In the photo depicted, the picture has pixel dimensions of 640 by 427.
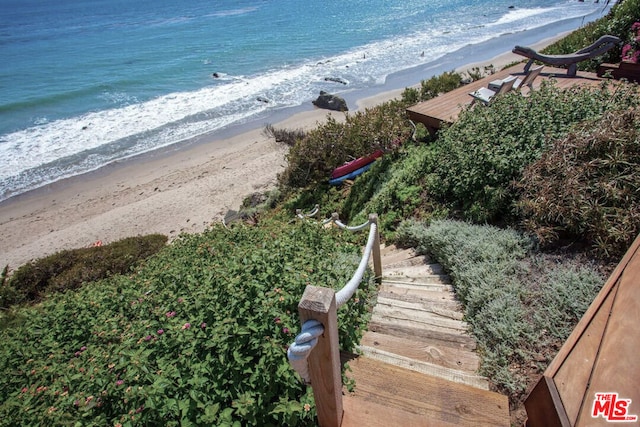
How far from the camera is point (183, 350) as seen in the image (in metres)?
2.78

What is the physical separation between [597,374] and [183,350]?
8.93 feet

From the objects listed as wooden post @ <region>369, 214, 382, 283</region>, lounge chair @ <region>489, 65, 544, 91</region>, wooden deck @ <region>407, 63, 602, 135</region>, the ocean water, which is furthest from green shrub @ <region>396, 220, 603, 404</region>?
the ocean water

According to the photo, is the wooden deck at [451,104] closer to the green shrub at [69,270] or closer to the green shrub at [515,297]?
the green shrub at [515,297]

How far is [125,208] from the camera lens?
1443 cm

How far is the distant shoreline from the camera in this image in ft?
Result: 43.2

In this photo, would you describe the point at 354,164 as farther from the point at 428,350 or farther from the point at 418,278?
the point at 428,350

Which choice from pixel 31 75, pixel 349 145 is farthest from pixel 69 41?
pixel 349 145

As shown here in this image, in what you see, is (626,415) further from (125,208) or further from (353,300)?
(125,208)

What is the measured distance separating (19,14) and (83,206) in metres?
86.6

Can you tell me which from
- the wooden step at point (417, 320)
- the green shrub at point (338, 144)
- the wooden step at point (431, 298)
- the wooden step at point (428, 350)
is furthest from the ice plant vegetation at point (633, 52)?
the wooden step at point (428, 350)

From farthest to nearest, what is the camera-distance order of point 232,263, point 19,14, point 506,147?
point 19,14 < point 506,147 < point 232,263

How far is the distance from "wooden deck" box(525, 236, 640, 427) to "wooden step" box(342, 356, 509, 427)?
295mm

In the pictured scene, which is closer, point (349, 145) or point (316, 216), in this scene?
point (316, 216)

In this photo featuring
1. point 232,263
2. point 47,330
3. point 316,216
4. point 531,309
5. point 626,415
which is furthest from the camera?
point 316,216
